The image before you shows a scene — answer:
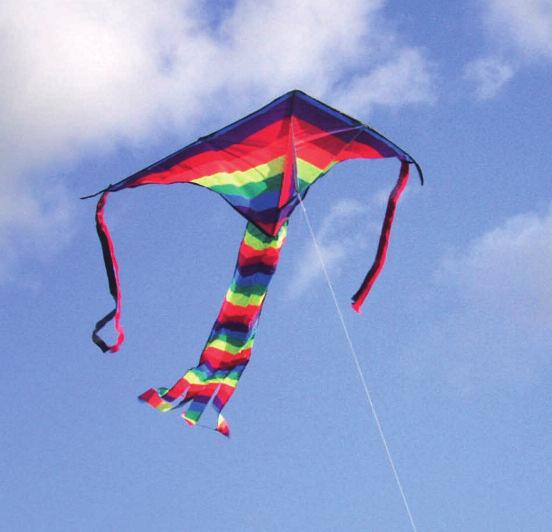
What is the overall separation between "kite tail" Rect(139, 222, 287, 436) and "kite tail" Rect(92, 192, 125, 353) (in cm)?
178

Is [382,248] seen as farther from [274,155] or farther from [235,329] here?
[235,329]

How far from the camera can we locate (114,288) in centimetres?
827

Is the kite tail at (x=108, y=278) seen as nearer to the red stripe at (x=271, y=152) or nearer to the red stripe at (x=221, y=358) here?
the red stripe at (x=271, y=152)

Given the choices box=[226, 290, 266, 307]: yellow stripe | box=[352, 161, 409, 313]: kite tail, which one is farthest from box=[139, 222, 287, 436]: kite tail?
box=[352, 161, 409, 313]: kite tail

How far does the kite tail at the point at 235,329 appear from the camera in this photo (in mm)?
9703

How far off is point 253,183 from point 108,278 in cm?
220

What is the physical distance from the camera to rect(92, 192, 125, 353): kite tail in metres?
8.00

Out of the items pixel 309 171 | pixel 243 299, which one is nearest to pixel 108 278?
pixel 243 299

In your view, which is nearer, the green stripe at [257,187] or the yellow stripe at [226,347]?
the green stripe at [257,187]

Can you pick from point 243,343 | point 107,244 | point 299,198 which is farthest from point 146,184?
point 243,343

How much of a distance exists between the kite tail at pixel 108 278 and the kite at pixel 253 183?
0.02 metres

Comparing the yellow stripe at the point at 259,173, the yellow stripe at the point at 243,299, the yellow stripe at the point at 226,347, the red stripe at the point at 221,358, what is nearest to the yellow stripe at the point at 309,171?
the yellow stripe at the point at 259,173

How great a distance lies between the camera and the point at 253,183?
9430 mm

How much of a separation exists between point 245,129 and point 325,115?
0.95 meters
